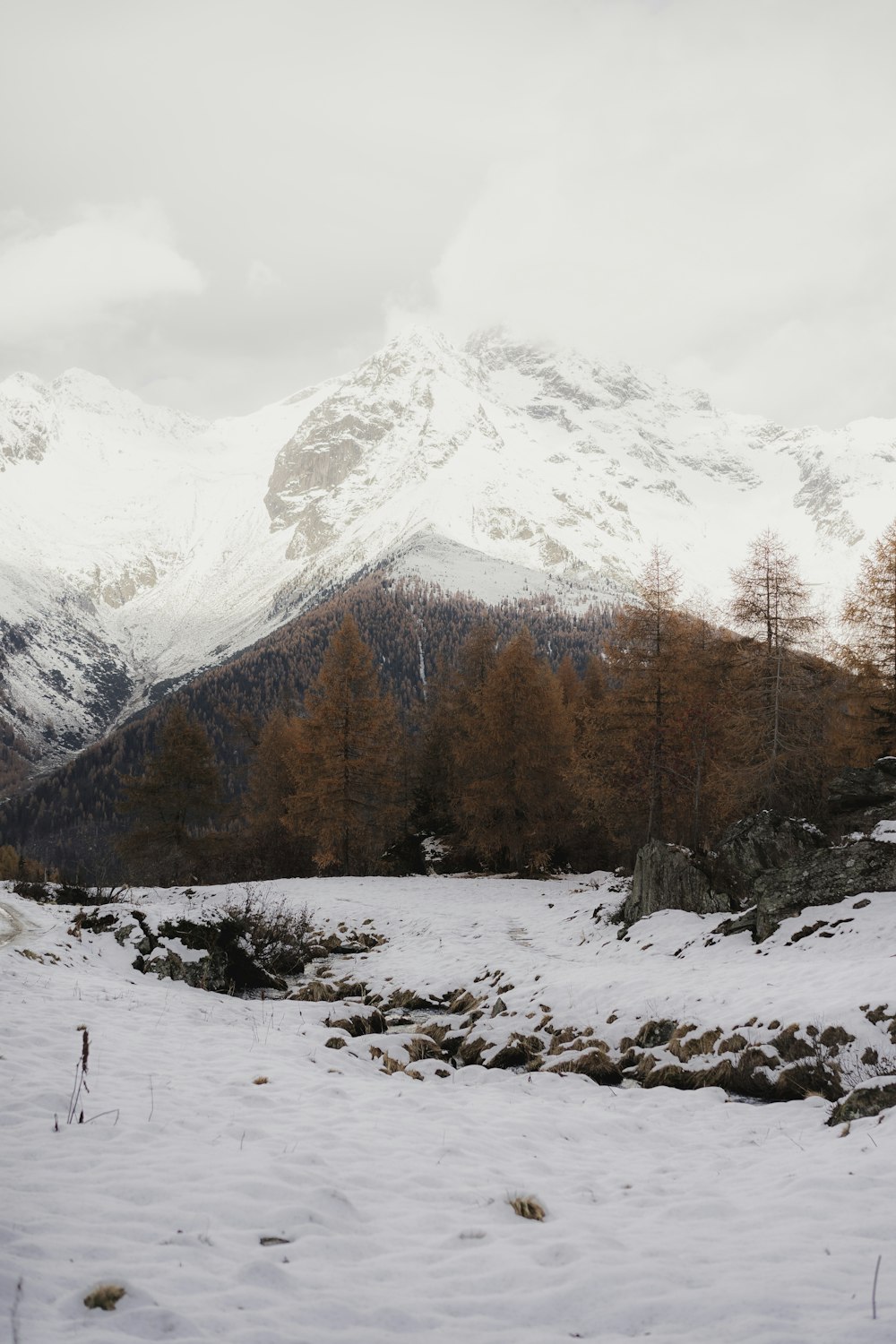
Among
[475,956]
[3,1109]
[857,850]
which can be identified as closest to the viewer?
[3,1109]

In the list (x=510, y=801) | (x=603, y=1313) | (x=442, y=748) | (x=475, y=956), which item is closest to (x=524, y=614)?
(x=442, y=748)

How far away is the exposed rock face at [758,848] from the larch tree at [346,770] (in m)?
17.2

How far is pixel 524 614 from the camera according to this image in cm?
19638

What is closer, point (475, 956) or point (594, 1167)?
point (594, 1167)

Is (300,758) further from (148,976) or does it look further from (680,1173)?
(680,1173)

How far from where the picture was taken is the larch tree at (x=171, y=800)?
120 ft

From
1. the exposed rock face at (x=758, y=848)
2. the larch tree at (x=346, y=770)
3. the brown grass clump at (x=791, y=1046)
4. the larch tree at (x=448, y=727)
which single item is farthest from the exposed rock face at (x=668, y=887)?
the larch tree at (x=448, y=727)

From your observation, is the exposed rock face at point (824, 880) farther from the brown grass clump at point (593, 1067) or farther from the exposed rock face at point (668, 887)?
the brown grass clump at point (593, 1067)

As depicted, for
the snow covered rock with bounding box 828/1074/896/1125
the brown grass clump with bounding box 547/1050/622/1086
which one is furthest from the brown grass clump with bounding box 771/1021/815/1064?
the brown grass clump with bounding box 547/1050/622/1086

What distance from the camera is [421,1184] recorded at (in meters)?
5.53

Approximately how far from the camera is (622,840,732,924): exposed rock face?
1627 cm

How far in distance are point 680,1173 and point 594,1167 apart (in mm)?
757

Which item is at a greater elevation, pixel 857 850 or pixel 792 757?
pixel 792 757

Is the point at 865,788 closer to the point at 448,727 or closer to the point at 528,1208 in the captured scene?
the point at 528,1208
